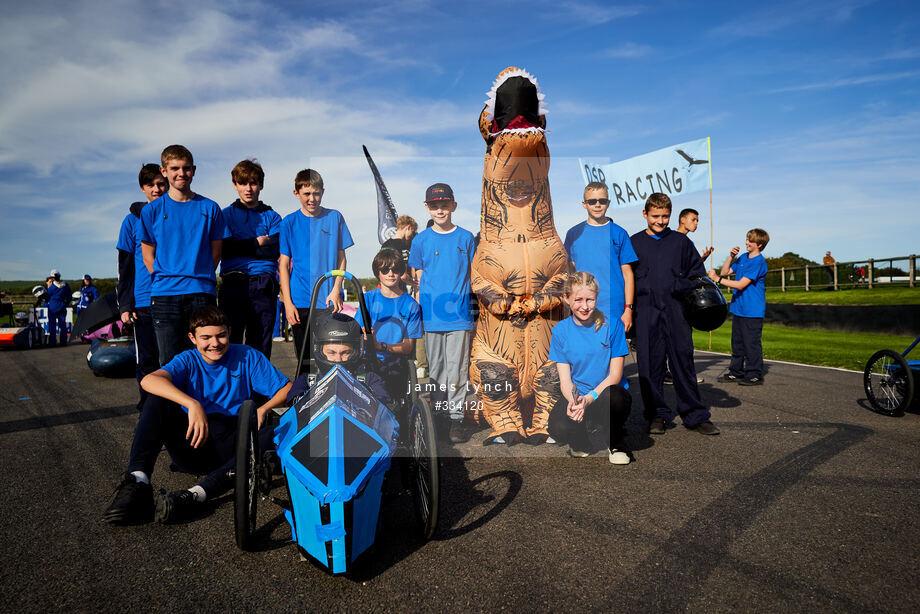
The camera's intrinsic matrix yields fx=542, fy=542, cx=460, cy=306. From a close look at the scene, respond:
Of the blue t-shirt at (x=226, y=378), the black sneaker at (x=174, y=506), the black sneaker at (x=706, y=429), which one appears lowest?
the black sneaker at (x=706, y=429)

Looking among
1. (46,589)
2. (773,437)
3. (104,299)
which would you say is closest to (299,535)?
(46,589)

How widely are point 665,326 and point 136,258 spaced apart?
434 centimetres

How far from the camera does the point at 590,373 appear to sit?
3.72 m

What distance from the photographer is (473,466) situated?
3684 mm

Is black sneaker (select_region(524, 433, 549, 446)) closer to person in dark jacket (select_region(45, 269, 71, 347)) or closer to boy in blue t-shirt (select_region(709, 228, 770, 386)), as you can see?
boy in blue t-shirt (select_region(709, 228, 770, 386))

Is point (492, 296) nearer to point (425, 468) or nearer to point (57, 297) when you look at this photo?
point (425, 468)

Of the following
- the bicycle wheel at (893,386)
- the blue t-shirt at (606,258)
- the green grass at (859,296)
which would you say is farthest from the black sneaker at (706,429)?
the green grass at (859,296)

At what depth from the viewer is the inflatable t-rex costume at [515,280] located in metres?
3.97

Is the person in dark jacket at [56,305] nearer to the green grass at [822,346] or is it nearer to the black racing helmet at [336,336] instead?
the black racing helmet at [336,336]

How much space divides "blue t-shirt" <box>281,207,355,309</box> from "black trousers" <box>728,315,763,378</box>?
5.04m

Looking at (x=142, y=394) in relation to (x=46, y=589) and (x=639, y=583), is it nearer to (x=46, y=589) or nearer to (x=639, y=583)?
(x=46, y=589)

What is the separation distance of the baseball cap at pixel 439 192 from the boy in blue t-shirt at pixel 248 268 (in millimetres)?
1263

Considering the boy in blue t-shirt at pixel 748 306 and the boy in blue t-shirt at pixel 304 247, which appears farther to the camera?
the boy in blue t-shirt at pixel 748 306

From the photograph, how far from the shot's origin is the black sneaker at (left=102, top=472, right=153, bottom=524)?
2699mm
